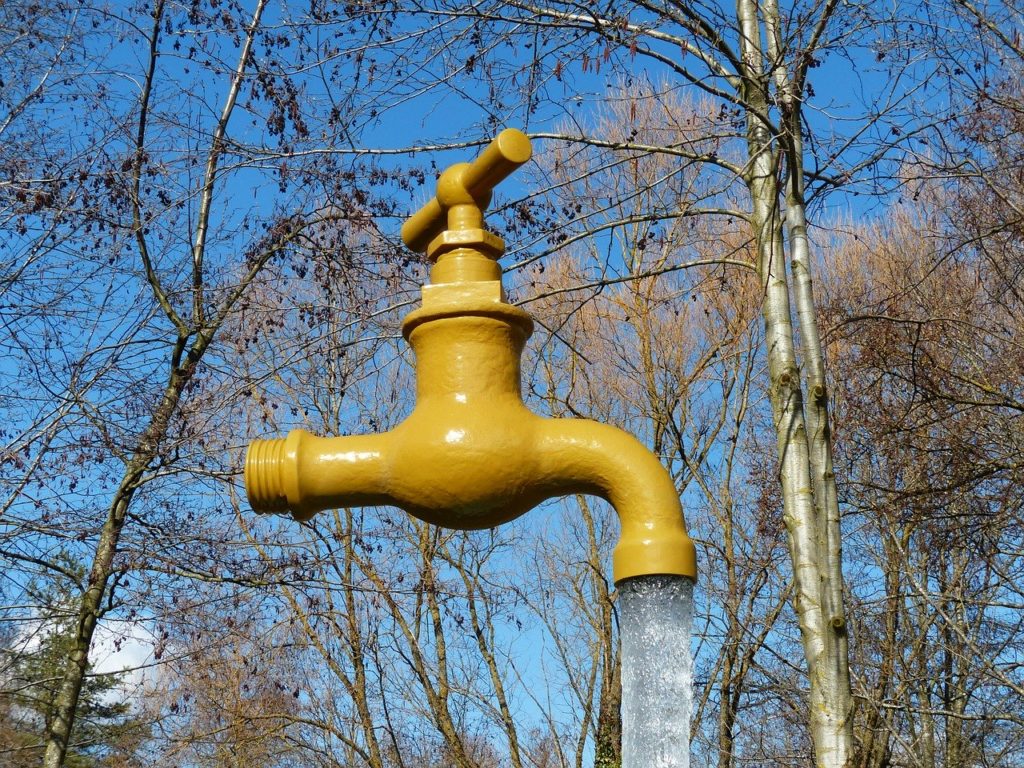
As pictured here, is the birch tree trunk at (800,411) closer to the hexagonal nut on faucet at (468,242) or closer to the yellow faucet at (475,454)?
the hexagonal nut on faucet at (468,242)

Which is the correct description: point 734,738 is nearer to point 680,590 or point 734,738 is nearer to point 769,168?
point 769,168

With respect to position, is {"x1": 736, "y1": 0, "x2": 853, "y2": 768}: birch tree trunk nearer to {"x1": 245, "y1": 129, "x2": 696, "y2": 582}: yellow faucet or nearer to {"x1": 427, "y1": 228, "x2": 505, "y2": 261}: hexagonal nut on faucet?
{"x1": 427, "y1": 228, "x2": 505, "y2": 261}: hexagonal nut on faucet

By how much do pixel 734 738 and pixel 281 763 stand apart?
6.00m

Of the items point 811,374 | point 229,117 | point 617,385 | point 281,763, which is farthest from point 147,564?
point 281,763

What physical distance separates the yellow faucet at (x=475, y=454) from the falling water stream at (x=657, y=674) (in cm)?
5

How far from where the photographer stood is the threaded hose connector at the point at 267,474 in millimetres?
1780

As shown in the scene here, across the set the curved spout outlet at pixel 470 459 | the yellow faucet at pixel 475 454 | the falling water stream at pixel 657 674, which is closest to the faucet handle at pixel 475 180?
Answer: the yellow faucet at pixel 475 454

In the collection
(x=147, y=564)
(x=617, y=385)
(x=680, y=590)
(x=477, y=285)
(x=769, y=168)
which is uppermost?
(x=617, y=385)

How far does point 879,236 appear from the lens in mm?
13398

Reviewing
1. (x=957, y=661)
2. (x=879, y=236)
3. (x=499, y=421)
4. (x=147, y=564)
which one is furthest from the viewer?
(x=879, y=236)

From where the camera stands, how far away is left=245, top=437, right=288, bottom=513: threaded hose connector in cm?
178

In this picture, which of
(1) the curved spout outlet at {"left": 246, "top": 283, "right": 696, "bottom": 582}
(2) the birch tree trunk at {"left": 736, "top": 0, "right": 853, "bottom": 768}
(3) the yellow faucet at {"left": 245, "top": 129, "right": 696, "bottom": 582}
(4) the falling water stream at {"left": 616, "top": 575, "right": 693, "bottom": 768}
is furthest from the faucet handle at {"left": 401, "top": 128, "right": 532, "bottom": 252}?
(2) the birch tree trunk at {"left": 736, "top": 0, "right": 853, "bottom": 768}

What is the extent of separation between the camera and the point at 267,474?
5.84 feet

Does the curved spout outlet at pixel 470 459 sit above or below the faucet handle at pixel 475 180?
below
